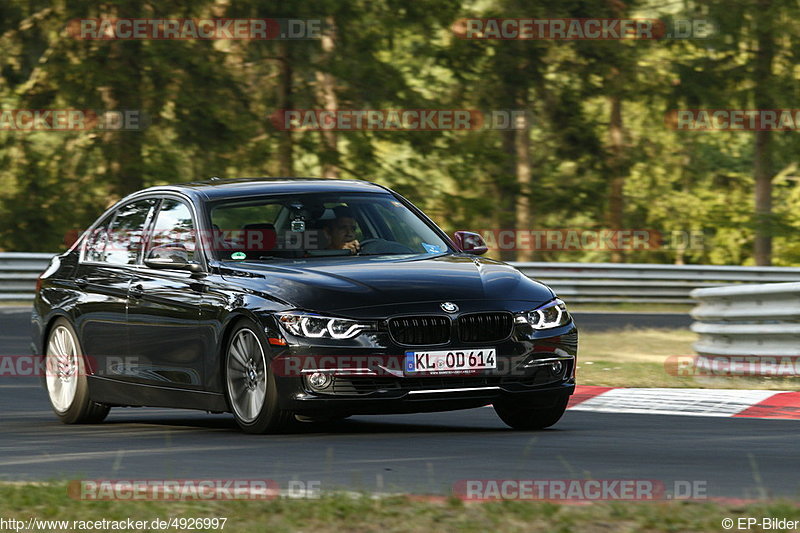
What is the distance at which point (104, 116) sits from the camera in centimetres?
2772

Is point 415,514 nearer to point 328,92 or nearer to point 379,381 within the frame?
point 379,381

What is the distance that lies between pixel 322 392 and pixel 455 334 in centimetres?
80

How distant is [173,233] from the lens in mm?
9914

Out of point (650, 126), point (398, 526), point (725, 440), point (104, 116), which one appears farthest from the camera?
point (650, 126)

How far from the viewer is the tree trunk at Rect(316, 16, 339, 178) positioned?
2808 cm

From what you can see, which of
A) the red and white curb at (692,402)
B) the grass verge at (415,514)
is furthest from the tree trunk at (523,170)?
the grass verge at (415,514)

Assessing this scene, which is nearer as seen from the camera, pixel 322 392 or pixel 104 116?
pixel 322 392

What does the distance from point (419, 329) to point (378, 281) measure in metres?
0.39

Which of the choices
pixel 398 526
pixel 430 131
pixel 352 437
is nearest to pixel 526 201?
pixel 430 131

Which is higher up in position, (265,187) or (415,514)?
(265,187)

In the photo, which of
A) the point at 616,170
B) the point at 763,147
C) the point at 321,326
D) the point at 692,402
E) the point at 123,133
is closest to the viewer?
the point at 321,326

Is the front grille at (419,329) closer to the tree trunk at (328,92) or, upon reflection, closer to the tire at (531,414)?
the tire at (531,414)

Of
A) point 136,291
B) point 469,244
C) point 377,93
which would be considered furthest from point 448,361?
point 377,93

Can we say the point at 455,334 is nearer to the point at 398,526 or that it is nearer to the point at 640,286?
the point at 398,526
